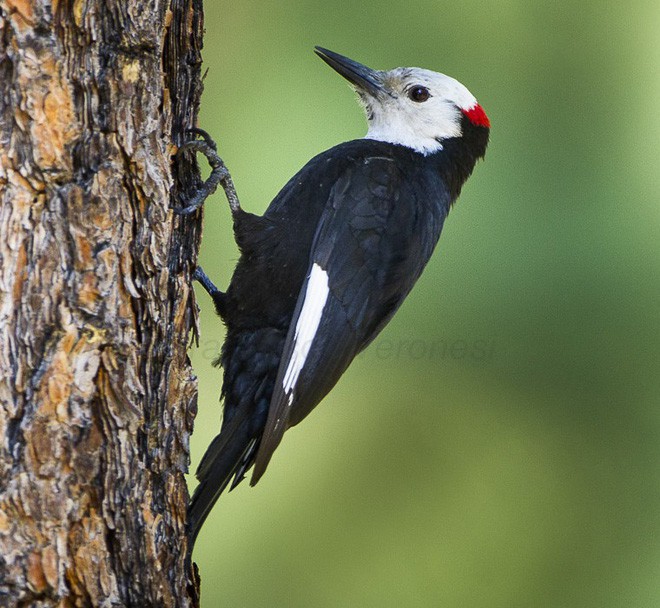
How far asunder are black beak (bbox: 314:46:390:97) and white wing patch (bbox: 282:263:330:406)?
958 mm

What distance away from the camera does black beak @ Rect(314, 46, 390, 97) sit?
3264mm

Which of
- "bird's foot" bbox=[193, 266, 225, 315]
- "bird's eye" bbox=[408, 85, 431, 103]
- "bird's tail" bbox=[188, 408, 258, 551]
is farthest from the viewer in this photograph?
"bird's eye" bbox=[408, 85, 431, 103]

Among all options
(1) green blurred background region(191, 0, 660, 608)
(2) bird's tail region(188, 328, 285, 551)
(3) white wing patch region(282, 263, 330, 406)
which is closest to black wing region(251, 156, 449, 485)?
(3) white wing patch region(282, 263, 330, 406)

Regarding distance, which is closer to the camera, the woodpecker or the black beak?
the woodpecker

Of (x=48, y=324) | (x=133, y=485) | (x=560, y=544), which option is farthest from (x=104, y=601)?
(x=560, y=544)

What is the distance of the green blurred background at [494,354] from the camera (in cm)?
359

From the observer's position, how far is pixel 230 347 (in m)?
2.75

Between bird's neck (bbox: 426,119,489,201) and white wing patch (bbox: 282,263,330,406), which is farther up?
bird's neck (bbox: 426,119,489,201)

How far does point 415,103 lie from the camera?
10.9ft

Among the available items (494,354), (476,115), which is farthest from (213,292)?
(494,354)

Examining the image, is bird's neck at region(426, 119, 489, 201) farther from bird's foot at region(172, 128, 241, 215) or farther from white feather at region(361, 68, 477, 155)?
bird's foot at region(172, 128, 241, 215)

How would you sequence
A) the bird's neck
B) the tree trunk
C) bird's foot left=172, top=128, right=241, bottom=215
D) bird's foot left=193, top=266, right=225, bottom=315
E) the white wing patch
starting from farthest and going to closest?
the bird's neck, bird's foot left=193, top=266, right=225, bottom=315, the white wing patch, bird's foot left=172, top=128, right=241, bottom=215, the tree trunk

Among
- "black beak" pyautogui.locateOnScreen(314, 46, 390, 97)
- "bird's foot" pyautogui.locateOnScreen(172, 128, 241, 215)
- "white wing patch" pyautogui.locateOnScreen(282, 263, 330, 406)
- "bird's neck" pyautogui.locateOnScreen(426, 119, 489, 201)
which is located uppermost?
"black beak" pyautogui.locateOnScreen(314, 46, 390, 97)

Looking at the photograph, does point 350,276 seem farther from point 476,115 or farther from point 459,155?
point 476,115
